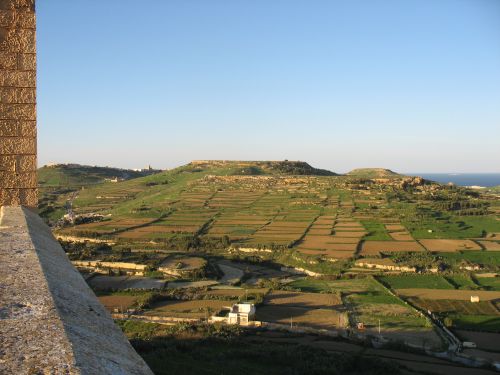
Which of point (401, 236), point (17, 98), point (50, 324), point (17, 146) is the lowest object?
point (401, 236)

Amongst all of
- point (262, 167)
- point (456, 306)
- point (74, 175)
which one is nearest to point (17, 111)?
point (456, 306)

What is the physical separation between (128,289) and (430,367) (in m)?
21.1

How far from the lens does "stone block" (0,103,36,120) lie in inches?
269

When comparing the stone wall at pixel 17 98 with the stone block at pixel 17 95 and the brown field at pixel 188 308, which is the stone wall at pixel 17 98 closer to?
the stone block at pixel 17 95

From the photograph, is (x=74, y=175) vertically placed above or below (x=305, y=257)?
above

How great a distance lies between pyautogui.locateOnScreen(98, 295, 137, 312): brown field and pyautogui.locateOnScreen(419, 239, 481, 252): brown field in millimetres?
29030

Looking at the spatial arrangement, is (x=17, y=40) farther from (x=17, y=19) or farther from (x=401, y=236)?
(x=401, y=236)

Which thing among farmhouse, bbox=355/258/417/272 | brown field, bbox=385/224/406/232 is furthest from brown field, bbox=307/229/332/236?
farmhouse, bbox=355/258/417/272

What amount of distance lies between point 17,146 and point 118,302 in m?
25.5

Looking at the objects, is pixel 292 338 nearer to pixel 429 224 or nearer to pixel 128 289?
pixel 128 289

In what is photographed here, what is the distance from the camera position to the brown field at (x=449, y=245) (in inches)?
1877

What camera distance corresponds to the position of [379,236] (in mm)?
53469

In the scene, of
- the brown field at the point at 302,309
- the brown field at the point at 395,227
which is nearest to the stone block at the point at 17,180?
the brown field at the point at 302,309

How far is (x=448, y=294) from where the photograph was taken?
34.5 metres
